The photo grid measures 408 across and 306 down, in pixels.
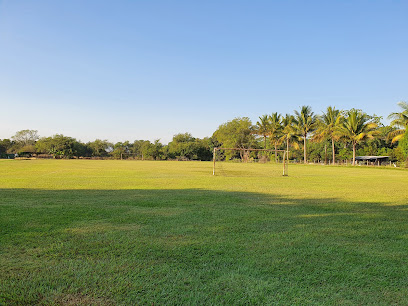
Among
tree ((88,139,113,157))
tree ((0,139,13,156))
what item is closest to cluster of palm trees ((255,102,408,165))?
tree ((88,139,113,157))

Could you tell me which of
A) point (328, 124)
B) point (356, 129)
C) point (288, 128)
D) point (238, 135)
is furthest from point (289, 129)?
point (238, 135)

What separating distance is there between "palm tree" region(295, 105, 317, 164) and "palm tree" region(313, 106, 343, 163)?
56.5 inches

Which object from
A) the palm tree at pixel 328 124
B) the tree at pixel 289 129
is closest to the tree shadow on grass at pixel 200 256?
the palm tree at pixel 328 124

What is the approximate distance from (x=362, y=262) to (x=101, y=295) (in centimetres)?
255

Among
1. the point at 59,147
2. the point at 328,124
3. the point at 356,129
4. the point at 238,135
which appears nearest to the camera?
the point at 356,129

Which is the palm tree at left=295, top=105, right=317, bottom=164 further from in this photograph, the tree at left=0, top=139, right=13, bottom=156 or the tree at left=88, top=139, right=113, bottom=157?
the tree at left=0, top=139, right=13, bottom=156

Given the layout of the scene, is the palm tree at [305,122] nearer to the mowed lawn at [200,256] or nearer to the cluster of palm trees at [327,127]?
the cluster of palm trees at [327,127]

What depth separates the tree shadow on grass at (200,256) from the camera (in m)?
2.35

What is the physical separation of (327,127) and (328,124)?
2.20m

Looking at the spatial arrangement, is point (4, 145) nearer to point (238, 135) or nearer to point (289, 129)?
point (238, 135)

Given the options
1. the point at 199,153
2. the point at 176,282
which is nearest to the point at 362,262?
the point at 176,282

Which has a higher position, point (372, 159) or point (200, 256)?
point (372, 159)

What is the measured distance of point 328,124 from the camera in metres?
50.0

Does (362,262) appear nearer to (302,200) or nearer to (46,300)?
(46,300)
